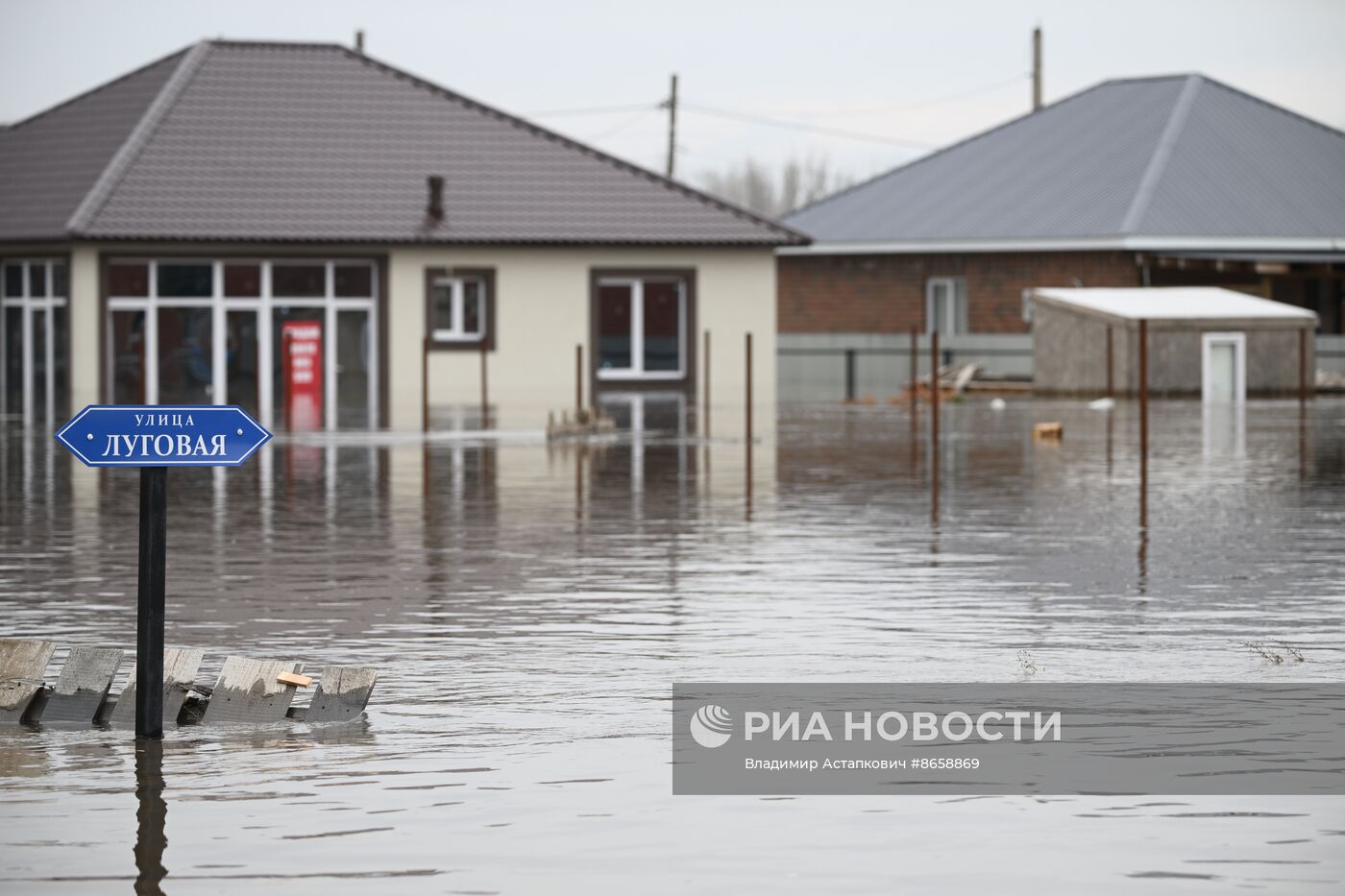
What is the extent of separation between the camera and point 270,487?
73.5 ft

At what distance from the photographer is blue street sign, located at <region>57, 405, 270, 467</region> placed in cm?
898

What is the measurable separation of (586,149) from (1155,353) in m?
12.7

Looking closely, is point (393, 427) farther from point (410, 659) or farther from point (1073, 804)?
point (1073, 804)

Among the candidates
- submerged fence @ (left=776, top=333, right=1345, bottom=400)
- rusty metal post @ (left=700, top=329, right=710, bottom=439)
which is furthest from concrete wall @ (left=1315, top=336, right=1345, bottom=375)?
rusty metal post @ (left=700, top=329, right=710, bottom=439)

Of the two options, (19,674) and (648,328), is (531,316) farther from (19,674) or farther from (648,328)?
(19,674)

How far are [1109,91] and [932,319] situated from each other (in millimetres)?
9740

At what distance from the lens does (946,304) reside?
56.3 m

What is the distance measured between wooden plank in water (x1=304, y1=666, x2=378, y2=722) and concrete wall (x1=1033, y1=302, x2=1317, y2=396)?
3566cm

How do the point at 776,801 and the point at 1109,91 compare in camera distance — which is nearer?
the point at 776,801

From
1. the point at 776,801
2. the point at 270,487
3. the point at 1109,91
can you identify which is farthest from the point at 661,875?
the point at 1109,91

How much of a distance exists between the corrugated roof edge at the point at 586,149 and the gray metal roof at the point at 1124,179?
289 inches

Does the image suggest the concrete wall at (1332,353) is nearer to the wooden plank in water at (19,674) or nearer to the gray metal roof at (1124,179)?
the gray metal roof at (1124,179)

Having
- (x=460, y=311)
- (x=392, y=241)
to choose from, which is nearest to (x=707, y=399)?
(x=392, y=241)

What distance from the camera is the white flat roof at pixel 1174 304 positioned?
146ft
